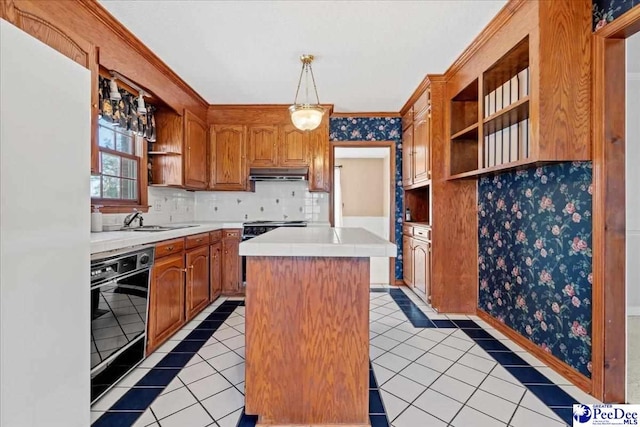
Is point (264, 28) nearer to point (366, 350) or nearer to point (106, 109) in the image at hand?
point (106, 109)

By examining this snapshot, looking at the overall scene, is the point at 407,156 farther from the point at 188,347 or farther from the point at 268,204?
the point at 188,347

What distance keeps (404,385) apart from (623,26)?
221 centimetres

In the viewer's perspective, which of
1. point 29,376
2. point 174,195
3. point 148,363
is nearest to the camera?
→ point 29,376

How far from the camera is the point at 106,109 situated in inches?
92.0

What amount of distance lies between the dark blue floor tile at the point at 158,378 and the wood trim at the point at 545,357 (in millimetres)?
2379

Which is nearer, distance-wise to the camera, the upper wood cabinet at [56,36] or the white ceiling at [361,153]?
the upper wood cabinet at [56,36]

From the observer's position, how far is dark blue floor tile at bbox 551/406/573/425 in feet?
5.07

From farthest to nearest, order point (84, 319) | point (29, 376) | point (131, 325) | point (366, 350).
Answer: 1. point (131, 325)
2. point (366, 350)
3. point (84, 319)
4. point (29, 376)

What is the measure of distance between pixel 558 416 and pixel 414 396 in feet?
2.25

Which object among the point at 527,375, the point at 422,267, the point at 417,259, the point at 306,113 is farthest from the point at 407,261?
the point at 306,113

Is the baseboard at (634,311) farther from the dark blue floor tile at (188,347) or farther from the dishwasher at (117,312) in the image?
the dishwasher at (117,312)

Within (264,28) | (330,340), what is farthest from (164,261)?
(264,28)

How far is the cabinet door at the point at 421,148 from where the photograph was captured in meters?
3.29

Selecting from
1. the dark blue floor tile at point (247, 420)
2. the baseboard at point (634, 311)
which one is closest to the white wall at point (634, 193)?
the baseboard at point (634, 311)
